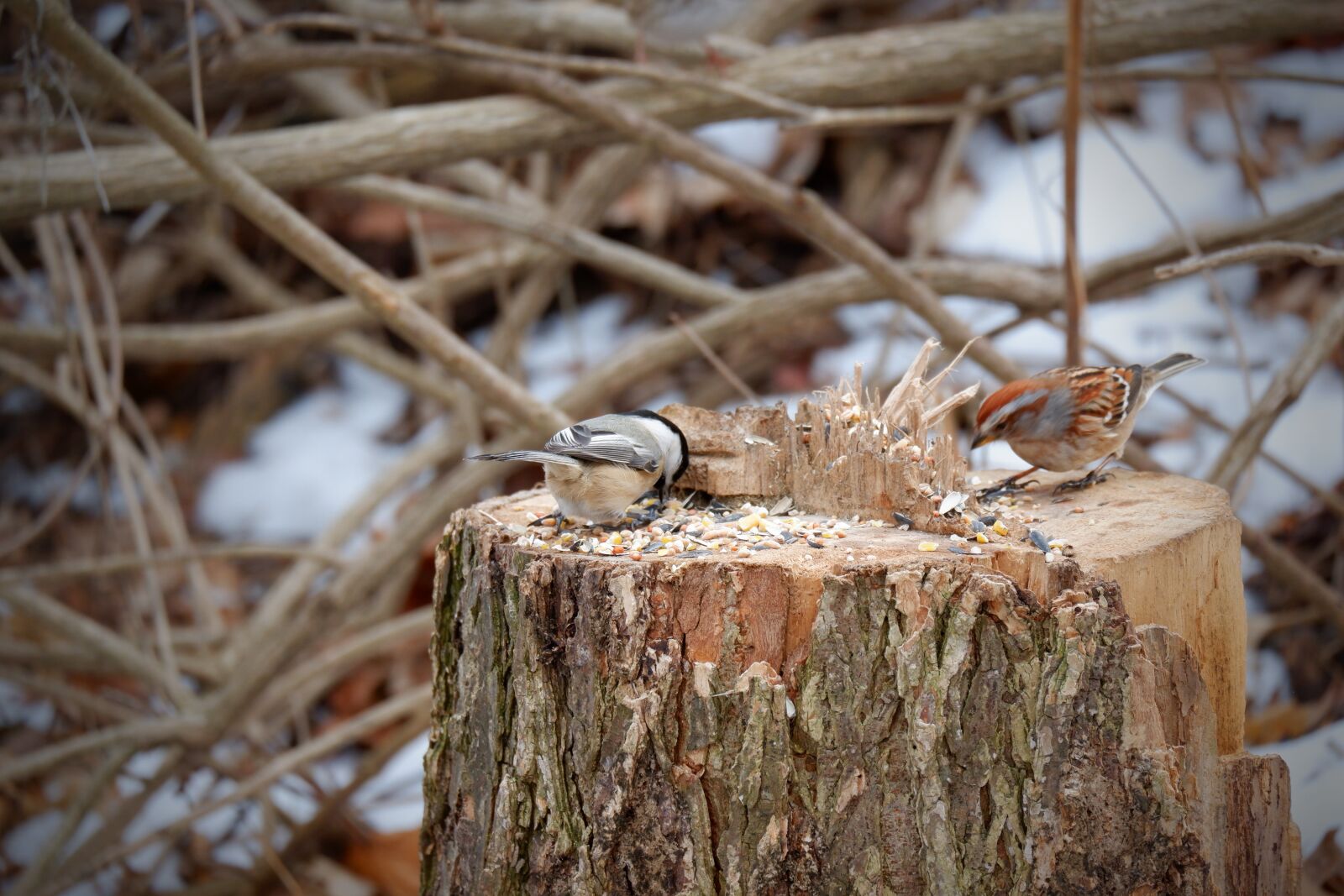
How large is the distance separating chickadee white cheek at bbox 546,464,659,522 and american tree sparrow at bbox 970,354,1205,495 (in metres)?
0.72

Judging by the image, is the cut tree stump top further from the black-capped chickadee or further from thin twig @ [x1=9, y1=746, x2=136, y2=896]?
thin twig @ [x1=9, y1=746, x2=136, y2=896]

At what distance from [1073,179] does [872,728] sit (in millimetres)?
1741

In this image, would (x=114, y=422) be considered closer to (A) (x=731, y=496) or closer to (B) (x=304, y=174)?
(B) (x=304, y=174)

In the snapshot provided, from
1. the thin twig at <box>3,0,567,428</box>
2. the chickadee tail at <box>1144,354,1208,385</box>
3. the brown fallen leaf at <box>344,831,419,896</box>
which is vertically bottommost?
the brown fallen leaf at <box>344,831,419,896</box>

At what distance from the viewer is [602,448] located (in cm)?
184

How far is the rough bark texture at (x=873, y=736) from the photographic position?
1.48 metres

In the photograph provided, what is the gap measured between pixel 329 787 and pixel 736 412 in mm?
2848

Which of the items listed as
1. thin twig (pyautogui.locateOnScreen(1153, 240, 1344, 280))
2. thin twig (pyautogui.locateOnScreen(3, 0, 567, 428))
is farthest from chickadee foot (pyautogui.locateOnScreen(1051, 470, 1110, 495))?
thin twig (pyautogui.locateOnScreen(3, 0, 567, 428))

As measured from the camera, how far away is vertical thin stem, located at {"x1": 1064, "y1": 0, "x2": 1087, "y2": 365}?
8.56 feet

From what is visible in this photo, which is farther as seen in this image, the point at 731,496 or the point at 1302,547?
the point at 1302,547

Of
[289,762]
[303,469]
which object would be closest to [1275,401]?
[289,762]

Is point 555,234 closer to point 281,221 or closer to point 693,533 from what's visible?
point 281,221

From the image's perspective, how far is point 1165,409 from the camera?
4.10m

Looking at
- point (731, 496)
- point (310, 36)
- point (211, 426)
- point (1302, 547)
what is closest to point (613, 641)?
point (731, 496)
